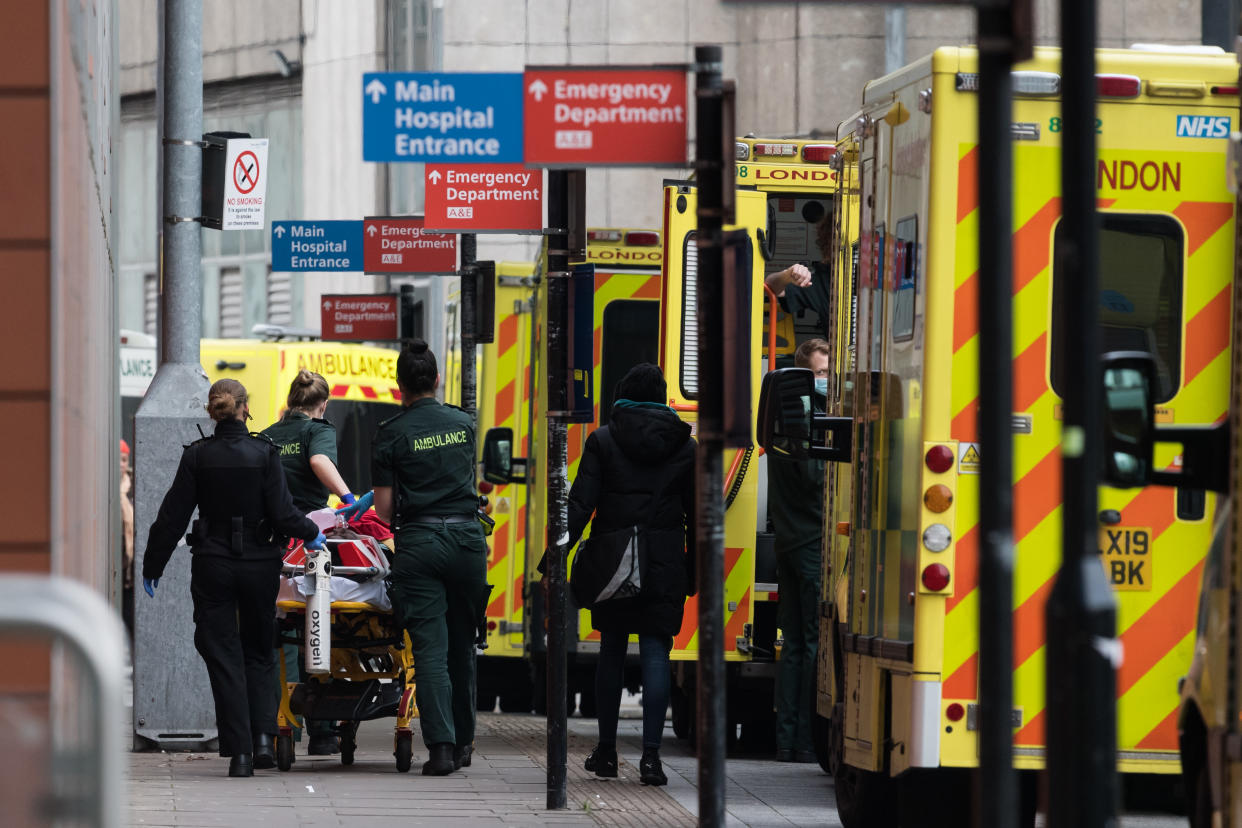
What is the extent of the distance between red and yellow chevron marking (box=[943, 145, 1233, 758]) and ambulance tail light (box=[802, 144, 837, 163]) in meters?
4.46

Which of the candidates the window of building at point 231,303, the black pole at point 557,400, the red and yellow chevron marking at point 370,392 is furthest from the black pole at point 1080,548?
the window of building at point 231,303

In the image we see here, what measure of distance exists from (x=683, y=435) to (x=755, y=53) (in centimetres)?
1855

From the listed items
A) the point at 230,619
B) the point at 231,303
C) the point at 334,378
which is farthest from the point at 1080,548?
the point at 231,303

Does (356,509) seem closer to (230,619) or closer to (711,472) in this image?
(230,619)

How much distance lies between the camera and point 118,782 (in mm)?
3076

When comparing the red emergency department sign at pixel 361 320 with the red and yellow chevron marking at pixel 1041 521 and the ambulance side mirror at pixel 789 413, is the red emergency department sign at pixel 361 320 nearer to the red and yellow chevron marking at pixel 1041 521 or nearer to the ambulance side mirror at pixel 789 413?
the ambulance side mirror at pixel 789 413

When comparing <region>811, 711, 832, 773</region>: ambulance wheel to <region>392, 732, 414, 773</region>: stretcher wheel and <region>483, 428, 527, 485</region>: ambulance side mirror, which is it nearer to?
<region>392, 732, 414, 773</region>: stretcher wheel

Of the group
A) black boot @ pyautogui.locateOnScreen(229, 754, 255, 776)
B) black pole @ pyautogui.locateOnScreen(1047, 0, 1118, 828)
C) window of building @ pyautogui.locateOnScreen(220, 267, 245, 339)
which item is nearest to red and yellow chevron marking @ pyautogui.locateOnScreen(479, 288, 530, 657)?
black boot @ pyautogui.locateOnScreen(229, 754, 255, 776)

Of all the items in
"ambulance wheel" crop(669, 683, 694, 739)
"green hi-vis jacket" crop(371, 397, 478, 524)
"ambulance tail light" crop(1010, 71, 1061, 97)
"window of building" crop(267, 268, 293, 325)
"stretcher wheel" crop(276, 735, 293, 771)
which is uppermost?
"ambulance tail light" crop(1010, 71, 1061, 97)

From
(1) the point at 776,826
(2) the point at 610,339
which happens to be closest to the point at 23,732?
(1) the point at 776,826

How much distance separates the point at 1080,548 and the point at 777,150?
7770mm

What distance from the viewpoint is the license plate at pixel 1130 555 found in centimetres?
749

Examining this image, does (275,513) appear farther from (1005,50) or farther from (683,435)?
(1005,50)

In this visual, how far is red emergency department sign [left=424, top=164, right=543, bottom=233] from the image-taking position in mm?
10039
